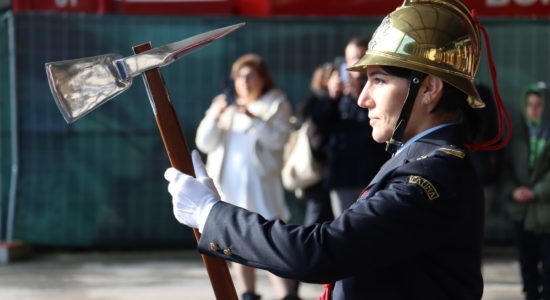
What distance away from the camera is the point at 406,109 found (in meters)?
2.18

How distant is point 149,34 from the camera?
8.23 m

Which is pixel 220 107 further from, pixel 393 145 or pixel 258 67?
pixel 393 145

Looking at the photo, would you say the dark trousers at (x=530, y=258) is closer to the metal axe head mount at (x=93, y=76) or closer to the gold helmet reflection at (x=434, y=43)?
the gold helmet reflection at (x=434, y=43)

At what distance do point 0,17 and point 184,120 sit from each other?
1.83 meters

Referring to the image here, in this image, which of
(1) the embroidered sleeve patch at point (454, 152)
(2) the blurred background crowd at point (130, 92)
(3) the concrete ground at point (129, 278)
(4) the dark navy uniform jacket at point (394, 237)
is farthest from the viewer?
(2) the blurred background crowd at point (130, 92)

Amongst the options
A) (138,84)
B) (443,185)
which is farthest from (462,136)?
(138,84)

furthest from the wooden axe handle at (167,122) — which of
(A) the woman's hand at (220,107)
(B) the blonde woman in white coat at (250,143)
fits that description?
(A) the woman's hand at (220,107)

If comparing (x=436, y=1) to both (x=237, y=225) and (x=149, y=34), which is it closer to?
(x=237, y=225)

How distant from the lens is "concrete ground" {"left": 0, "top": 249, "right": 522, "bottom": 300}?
6543 mm

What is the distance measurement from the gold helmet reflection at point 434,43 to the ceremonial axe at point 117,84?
0.47 m

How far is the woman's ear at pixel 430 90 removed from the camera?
2174 mm

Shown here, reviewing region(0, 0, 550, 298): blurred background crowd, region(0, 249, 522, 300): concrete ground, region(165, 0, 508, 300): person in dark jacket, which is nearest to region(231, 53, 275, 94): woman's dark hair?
region(0, 249, 522, 300): concrete ground

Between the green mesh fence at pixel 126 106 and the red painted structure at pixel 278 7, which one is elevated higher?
the red painted structure at pixel 278 7

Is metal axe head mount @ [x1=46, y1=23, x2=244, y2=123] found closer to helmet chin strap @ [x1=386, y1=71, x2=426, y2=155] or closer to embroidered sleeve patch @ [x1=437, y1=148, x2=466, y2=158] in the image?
helmet chin strap @ [x1=386, y1=71, x2=426, y2=155]
